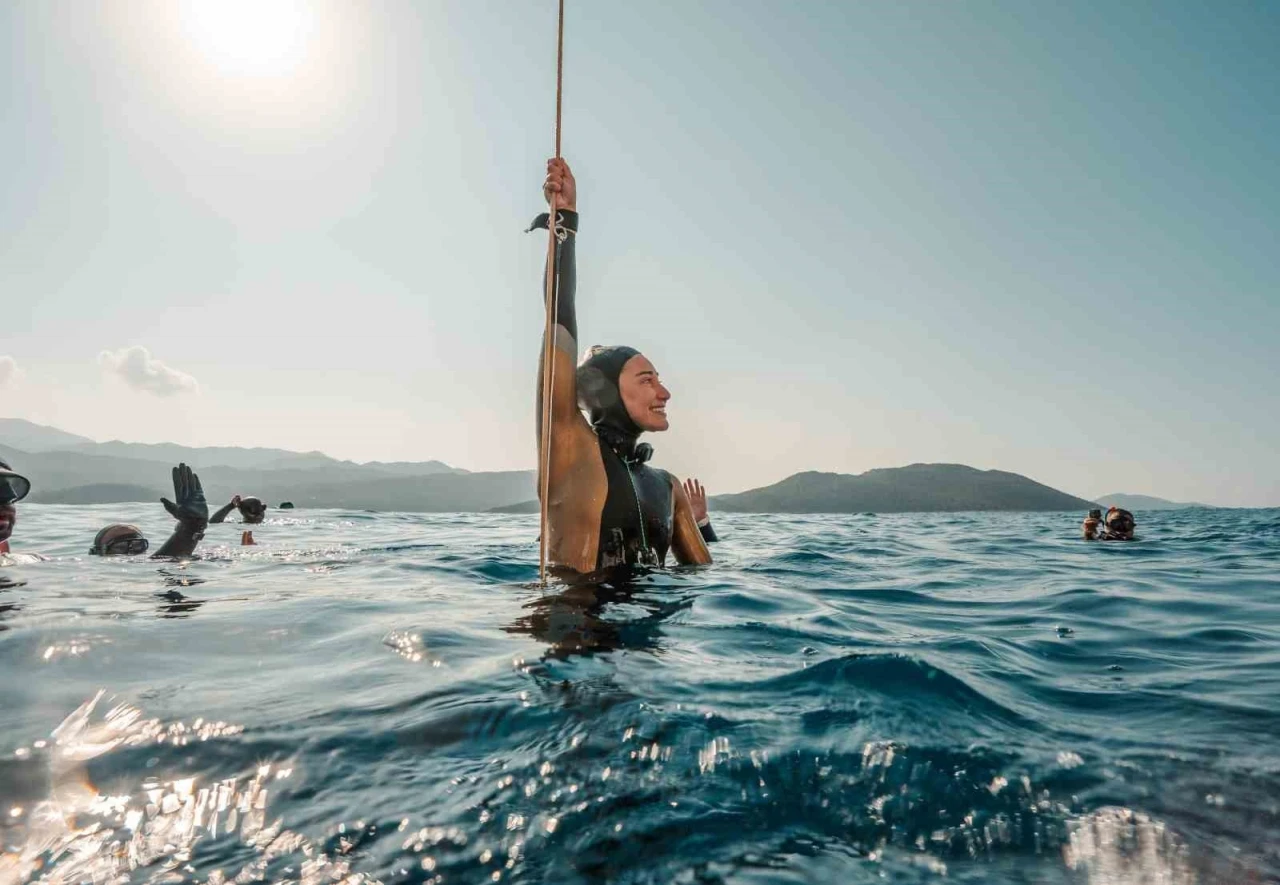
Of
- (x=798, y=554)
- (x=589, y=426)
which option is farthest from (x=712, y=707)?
(x=798, y=554)

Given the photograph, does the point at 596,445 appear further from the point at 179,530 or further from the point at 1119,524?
the point at 1119,524

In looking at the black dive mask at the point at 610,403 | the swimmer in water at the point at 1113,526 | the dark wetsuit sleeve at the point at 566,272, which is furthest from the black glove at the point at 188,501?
the swimmer in water at the point at 1113,526

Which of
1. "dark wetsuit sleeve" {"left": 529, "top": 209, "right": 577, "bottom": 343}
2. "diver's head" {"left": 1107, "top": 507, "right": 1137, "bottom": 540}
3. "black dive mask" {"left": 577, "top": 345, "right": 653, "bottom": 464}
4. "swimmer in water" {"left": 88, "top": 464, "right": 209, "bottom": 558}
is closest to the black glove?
"swimmer in water" {"left": 88, "top": 464, "right": 209, "bottom": 558}

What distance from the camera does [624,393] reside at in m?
5.12

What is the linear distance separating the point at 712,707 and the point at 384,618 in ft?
8.17

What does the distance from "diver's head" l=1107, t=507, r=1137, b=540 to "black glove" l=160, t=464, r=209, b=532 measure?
14.8m

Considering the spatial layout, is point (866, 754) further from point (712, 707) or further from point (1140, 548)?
point (1140, 548)

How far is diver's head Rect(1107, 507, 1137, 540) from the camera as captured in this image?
13500 mm

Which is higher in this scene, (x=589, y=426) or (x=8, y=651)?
(x=589, y=426)

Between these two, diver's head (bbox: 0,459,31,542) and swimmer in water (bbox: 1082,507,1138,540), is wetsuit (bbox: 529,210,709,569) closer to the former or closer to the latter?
diver's head (bbox: 0,459,31,542)

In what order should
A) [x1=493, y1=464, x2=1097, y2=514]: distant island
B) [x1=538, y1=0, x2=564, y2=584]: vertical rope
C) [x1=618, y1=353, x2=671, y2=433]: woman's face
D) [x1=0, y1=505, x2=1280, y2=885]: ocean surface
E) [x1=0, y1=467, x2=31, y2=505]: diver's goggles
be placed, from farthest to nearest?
[x1=493, y1=464, x2=1097, y2=514]: distant island
[x1=0, y1=467, x2=31, y2=505]: diver's goggles
[x1=618, y1=353, x2=671, y2=433]: woman's face
[x1=538, y1=0, x2=564, y2=584]: vertical rope
[x1=0, y1=505, x2=1280, y2=885]: ocean surface

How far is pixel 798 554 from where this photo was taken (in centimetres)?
993

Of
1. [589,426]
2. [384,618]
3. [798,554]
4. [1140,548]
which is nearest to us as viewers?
[384,618]

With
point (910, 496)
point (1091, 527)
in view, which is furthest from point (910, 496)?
point (1091, 527)
